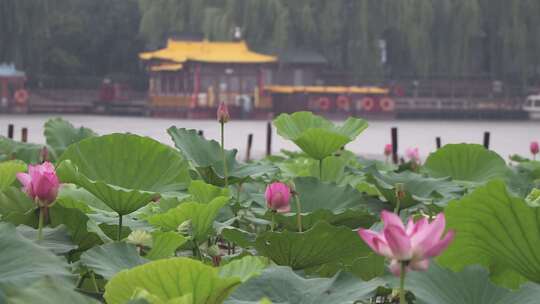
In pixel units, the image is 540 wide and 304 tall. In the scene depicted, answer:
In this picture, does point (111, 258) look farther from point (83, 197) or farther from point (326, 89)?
point (326, 89)

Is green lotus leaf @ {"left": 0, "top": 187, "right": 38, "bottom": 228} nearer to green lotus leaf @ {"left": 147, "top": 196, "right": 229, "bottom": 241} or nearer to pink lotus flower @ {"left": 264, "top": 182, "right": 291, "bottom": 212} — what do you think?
green lotus leaf @ {"left": 147, "top": 196, "right": 229, "bottom": 241}

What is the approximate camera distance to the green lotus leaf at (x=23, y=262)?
0.90 meters

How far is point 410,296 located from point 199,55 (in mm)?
25295

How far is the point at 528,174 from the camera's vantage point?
2.45 meters

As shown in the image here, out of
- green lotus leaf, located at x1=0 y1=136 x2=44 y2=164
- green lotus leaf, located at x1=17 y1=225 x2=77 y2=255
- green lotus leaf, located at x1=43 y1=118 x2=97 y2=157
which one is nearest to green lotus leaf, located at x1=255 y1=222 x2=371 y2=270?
green lotus leaf, located at x1=17 y1=225 x2=77 y2=255

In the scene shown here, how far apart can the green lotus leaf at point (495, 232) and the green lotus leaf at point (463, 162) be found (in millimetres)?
1046

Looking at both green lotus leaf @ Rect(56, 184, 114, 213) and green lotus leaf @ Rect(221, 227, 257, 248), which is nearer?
green lotus leaf @ Rect(221, 227, 257, 248)

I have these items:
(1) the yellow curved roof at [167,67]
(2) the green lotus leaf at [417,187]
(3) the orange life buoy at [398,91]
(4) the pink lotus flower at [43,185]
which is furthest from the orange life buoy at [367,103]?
(4) the pink lotus flower at [43,185]

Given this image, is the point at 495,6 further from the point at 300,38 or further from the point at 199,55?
the point at 199,55

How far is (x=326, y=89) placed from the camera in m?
27.1

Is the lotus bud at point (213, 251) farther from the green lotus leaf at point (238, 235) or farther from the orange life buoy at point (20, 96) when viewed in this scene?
the orange life buoy at point (20, 96)

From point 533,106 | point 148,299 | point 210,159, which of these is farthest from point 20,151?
point 533,106

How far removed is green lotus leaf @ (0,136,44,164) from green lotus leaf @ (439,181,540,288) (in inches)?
60.3

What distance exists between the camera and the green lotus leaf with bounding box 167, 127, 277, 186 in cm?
183
